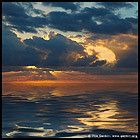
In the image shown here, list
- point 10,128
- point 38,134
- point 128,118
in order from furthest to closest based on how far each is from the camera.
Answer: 1. point 128,118
2. point 10,128
3. point 38,134

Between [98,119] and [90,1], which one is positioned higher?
[90,1]

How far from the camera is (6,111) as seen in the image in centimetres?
3091

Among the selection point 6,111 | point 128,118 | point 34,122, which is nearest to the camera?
point 34,122

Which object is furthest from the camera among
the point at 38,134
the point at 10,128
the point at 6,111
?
the point at 6,111

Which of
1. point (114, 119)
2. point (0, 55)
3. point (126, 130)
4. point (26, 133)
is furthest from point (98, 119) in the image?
point (0, 55)

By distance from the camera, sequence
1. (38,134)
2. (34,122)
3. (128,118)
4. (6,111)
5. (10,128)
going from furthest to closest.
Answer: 1. (6,111)
2. (128,118)
3. (34,122)
4. (10,128)
5. (38,134)

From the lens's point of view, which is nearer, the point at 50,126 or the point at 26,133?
the point at 26,133

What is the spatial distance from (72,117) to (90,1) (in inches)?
506

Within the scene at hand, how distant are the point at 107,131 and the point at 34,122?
25.8 ft

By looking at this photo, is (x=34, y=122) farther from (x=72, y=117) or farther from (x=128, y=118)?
(x=128, y=118)

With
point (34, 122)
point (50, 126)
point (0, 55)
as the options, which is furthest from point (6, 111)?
point (0, 55)

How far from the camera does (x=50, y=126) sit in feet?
72.4

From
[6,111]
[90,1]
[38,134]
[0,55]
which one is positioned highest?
[90,1]

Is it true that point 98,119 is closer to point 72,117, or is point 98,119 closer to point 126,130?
point 72,117
